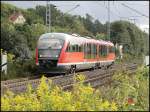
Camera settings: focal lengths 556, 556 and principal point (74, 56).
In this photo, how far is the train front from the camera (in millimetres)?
30797

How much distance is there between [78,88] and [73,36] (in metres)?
24.5

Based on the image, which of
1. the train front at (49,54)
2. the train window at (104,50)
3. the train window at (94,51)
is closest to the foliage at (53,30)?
the train window at (104,50)

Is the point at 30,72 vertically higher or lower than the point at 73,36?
lower

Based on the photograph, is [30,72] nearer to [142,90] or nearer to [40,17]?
[142,90]

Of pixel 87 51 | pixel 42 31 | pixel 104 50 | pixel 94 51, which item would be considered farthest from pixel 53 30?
pixel 87 51

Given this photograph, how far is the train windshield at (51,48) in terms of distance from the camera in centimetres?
3092

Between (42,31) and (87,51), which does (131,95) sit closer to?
(87,51)

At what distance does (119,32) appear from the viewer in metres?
95.5

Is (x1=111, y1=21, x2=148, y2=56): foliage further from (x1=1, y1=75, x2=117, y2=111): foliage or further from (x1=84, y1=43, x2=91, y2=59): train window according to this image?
(x1=1, y1=75, x2=117, y2=111): foliage

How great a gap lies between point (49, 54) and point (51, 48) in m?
0.36

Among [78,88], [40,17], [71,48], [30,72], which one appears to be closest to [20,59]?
[30,72]

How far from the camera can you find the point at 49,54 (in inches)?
1217

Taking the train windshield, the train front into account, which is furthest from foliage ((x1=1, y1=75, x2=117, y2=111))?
the train windshield

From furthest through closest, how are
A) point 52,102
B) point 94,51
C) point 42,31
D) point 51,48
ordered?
point 42,31 → point 94,51 → point 51,48 → point 52,102
